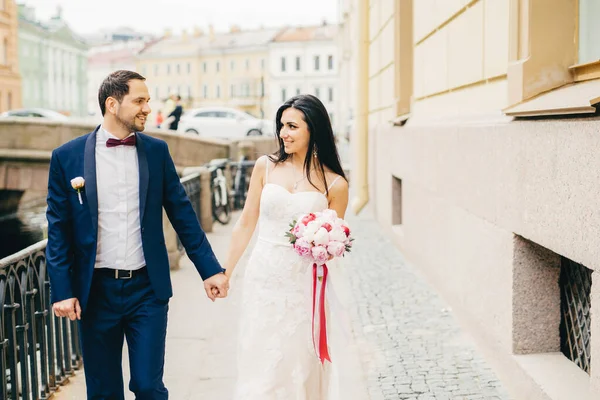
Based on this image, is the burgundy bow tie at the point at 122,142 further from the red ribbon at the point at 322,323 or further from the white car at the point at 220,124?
the white car at the point at 220,124

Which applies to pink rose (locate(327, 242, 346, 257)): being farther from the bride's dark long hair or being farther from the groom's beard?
the groom's beard

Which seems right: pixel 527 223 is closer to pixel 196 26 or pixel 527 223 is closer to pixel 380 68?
pixel 380 68

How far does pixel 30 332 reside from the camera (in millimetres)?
5117

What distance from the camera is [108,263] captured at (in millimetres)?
3846

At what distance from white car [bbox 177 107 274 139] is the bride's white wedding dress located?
36085mm

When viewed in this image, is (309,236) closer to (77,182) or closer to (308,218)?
(308,218)

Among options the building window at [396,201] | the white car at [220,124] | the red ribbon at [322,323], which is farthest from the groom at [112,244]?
the white car at [220,124]

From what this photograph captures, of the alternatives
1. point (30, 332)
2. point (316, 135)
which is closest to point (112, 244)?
point (316, 135)

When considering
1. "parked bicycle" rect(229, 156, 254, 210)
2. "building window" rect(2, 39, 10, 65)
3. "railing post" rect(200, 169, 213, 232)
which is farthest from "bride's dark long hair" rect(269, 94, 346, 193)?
"building window" rect(2, 39, 10, 65)

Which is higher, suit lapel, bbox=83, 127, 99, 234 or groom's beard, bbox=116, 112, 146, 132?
groom's beard, bbox=116, 112, 146, 132

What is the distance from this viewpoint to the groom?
379 cm

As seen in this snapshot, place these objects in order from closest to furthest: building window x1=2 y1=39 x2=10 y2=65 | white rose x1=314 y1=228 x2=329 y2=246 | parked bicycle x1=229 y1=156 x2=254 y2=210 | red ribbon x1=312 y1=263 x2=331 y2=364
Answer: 1. white rose x1=314 y1=228 x2=329 y2=246
2. red ribbon x1=312 y1=263 x2=331 y2=364
3. parked bicycle x1=229 y1=156 x2=254 y2=210
4. building window x1=2 y1=39 x2=10 y2=65

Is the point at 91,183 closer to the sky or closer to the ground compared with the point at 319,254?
closer to the sky

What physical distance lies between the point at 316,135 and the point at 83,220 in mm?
1315
